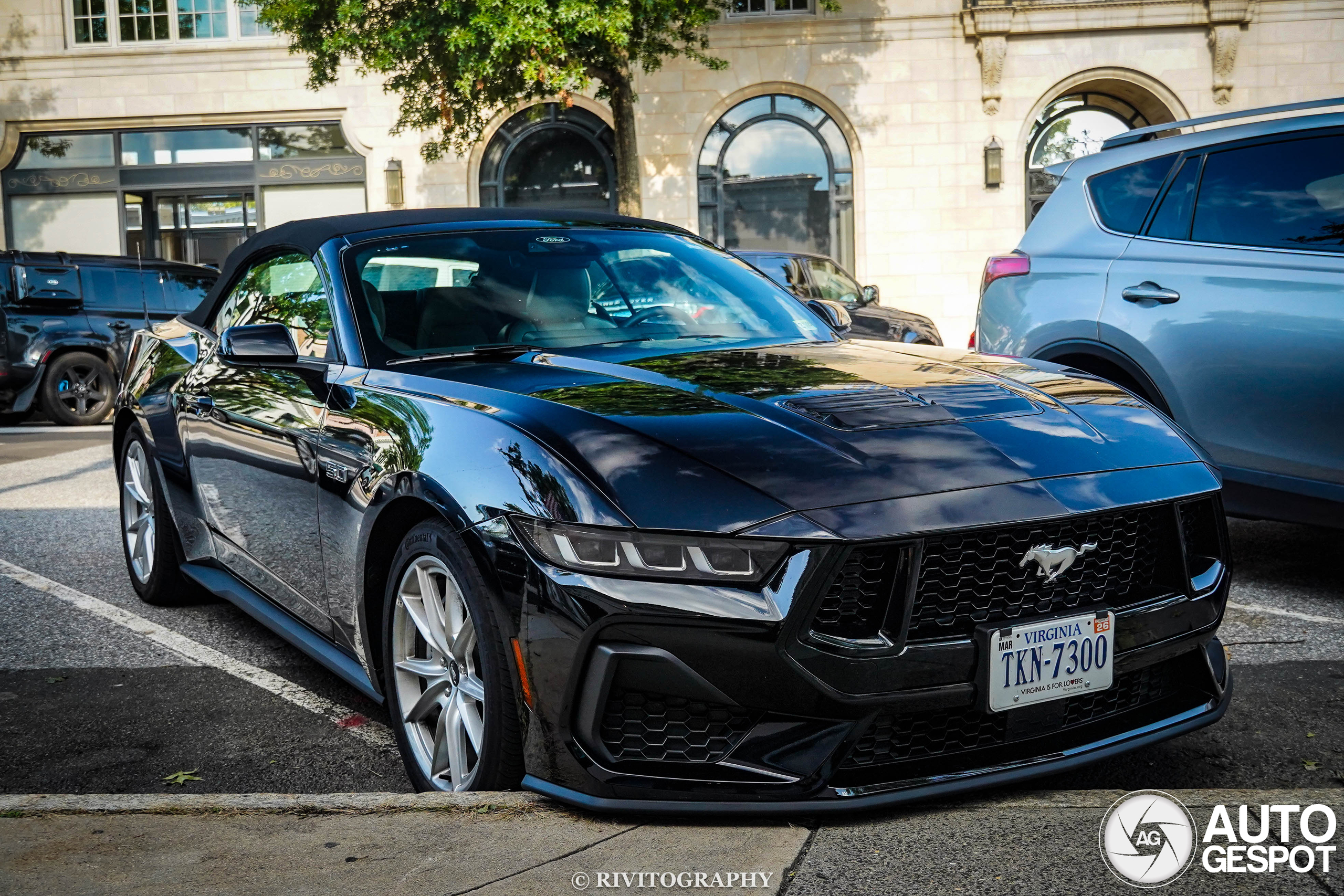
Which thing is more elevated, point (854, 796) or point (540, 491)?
point (540, 491)

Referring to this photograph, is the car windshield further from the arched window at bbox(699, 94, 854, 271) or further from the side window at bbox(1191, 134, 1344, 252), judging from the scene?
the arched window at bbox(699, 94, 854, 271)

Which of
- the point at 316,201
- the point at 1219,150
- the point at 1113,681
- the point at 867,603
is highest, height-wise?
the point at 316,201

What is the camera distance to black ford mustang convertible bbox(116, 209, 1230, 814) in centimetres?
242

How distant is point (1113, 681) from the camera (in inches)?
105

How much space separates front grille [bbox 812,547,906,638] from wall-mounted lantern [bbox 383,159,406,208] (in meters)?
20.8

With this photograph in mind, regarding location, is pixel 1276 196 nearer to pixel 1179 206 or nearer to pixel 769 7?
pixel 1179 206

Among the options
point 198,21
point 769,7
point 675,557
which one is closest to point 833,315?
point 675,557

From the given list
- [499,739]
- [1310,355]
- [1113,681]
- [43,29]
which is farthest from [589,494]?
[43,29]

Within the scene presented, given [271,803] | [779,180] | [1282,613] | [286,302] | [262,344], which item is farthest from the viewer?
[779,180]

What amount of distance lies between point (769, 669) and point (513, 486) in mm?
666

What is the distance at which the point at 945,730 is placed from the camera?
8.39 feet

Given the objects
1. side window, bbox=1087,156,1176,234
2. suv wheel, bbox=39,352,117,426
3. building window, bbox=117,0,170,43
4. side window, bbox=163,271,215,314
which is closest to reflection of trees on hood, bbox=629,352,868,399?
side window, bbox=1087,156,1176,234

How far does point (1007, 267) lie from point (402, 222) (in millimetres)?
3101

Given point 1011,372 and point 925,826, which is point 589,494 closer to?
point 925,826
